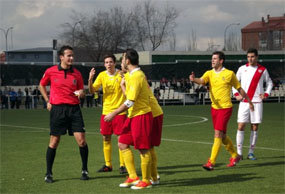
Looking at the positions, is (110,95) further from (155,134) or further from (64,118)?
(155,134)

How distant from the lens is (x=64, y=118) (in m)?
9.24

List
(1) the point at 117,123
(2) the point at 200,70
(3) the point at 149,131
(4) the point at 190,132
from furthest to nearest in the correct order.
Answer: (2) the point at 200,70 → (4) the point at 190,132 → (1) the point at 117,123 → (3) the point at 149,131

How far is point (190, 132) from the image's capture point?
59.5ft

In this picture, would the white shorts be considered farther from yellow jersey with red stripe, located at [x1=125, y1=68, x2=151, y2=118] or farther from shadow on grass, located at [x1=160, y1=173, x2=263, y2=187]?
yellow jersey with red stripe, located at [x1=125, y1=68, x2=151, y2=118]

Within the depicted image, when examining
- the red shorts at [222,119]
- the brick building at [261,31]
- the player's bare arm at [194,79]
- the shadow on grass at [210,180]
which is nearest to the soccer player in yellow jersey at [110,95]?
the player's bare arm at [194,79]

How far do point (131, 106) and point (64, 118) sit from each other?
162 centimetres

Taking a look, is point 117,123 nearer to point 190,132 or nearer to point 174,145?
point 174,145

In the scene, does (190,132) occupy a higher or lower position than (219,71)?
lower

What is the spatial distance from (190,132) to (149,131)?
9.94 m

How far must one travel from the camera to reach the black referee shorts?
923 centimetres

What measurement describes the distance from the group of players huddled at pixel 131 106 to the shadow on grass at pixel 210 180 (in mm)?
283

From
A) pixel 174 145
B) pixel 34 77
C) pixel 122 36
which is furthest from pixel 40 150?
pixel 122 36

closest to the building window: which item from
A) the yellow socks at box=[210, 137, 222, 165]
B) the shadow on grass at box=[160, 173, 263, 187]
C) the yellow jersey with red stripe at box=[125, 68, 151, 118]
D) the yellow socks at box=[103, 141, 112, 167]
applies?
the yellow socks at box=[210, 137, 222, 165]

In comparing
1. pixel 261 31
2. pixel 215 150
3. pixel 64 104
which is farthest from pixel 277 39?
pixel 64 104
